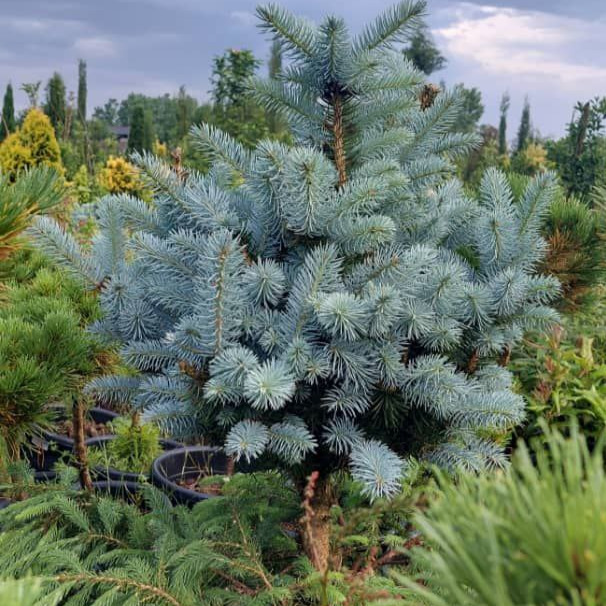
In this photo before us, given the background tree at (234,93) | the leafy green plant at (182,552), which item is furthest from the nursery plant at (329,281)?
the background tree at (234,93)

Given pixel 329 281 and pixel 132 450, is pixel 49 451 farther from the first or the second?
pixel 329 281

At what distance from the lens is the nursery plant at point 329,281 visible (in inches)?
62.8

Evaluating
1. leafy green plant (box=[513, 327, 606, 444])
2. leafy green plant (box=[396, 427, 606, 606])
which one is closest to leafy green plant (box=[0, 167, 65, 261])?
leafy green plant (box=[396, 427, 606, 606])

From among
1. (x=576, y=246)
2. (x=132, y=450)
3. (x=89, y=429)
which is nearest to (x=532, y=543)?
(x=576, y=246)

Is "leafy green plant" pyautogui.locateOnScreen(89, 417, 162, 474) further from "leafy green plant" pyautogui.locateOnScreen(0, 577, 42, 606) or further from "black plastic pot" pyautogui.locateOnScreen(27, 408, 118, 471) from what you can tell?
"leafy green plant" pyautogui.locateOnScreen(0, 577, 42, 606)

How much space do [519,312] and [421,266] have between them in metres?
0.36

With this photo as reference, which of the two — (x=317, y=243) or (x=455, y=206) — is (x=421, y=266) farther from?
(x=455, y=206)

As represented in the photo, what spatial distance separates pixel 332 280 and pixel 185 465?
2.32 metres

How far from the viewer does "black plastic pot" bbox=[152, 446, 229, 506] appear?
3.37 m

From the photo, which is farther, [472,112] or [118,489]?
[472,112]

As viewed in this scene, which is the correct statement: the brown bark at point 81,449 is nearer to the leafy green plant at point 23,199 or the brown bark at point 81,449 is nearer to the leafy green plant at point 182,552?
the leafy green plant at point 182,552

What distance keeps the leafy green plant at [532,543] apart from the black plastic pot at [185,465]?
264 cm

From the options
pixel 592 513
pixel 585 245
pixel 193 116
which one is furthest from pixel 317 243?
pixel 193 116

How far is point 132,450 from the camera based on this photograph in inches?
150
